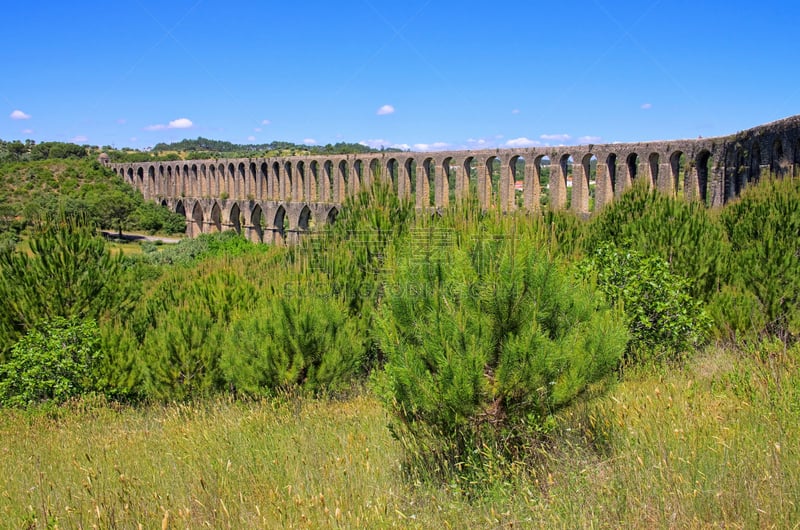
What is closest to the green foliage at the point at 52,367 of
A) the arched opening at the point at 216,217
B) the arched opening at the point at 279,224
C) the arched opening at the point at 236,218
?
the arched opening at the point at 279,224

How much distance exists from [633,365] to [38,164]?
201ft

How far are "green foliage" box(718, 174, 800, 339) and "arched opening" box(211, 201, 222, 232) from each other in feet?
128

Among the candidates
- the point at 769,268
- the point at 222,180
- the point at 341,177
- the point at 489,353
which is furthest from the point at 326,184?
the point at 489,353

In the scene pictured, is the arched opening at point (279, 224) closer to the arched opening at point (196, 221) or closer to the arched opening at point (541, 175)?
the arched opening at point (196, 221)

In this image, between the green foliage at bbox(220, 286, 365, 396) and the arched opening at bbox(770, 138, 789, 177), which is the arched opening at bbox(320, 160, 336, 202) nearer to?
the arched opening at bbox(770, 138, 789, 177)

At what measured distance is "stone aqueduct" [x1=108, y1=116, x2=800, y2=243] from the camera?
48.4 ft

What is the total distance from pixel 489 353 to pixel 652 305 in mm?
3721

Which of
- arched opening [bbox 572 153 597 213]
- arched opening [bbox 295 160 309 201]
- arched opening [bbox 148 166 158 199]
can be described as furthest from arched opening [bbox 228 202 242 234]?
arched opening [bbox 572 153 597 213]

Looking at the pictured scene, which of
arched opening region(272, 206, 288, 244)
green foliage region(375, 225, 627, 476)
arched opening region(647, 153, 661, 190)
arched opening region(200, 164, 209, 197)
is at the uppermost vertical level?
arched opening region(200, 164, 209, 197)

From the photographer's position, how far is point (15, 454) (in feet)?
17.4

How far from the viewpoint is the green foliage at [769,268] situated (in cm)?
722

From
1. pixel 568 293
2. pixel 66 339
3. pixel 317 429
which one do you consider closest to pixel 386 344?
pixel 568 293

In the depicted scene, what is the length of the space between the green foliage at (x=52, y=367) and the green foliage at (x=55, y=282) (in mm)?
749

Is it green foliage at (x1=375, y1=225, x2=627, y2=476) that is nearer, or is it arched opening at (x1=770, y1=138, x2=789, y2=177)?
green foliage at (x1=375, y1=225, x2=627, y2=476)
